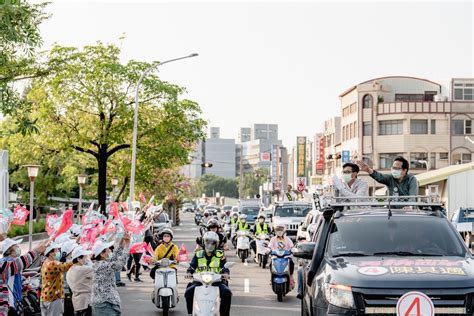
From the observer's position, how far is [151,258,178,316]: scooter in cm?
1675

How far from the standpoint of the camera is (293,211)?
37688 millimetres

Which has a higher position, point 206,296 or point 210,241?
point 210,241

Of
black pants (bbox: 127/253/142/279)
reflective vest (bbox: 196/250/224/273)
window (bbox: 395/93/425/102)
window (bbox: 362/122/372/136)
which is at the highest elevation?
window (bbox: 395/93/425/102)

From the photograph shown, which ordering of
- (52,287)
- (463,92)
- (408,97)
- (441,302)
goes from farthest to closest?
(408,97)
(463,92)
(52,287)
(441,302)

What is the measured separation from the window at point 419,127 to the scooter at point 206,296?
70.4 metres

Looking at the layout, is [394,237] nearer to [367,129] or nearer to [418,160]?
[418,160]

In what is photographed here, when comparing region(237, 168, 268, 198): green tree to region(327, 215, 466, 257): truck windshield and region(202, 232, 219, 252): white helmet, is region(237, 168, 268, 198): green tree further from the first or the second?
region(327, 215, 466, 257): truck windshield

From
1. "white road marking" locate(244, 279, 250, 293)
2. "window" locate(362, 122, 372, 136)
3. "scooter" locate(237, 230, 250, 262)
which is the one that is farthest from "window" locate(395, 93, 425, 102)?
"white road marking" locate(244, 279, 250, 293)

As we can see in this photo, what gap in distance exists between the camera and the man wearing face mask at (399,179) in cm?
1320

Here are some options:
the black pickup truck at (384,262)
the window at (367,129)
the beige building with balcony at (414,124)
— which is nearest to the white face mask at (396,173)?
the black pickup truck at (384,262)

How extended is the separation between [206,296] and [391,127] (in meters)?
71.2

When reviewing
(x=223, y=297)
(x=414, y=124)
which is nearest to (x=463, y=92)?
(x=414, y=124)

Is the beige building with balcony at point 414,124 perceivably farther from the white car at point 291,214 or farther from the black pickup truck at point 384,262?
the black pickup truck at point 384,262

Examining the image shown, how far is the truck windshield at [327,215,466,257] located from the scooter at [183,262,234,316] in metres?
3.28
